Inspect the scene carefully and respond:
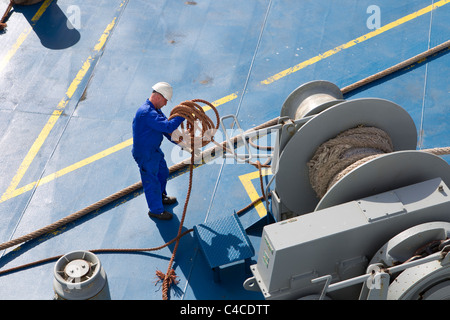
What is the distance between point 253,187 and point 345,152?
198 cm

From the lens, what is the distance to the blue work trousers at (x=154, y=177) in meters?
7.32

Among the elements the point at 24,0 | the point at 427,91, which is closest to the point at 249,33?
the point at 427,91

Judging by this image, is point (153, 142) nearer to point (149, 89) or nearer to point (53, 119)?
point (149, 89)

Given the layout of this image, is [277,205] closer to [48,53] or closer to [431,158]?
[431,158]

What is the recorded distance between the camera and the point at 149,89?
9320 millimetres

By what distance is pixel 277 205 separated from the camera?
6977 mm

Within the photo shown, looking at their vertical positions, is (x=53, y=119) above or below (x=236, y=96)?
below

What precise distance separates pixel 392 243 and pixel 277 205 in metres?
1.70

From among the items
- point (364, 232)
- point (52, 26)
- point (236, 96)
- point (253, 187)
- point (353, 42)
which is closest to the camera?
point (364, 232)

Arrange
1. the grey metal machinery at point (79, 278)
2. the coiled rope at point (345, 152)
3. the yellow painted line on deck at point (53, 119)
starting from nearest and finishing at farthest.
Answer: the grey metal machinery at point (79, 278) → the coiled rope at point (345, 152) → the yellow painted line on deck at point (53, 119)

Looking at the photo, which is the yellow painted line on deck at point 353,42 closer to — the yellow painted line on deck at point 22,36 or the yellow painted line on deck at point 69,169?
the yellow painted line on deck at point 69,169

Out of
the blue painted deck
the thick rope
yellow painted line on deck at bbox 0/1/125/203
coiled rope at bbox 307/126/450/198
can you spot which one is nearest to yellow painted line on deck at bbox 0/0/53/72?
the blue painted deck

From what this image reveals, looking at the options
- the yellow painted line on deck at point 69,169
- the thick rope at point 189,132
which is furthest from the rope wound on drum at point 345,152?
the yellow painted line on deck at point 69,169

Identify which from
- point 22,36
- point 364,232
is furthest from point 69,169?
point 364,232
